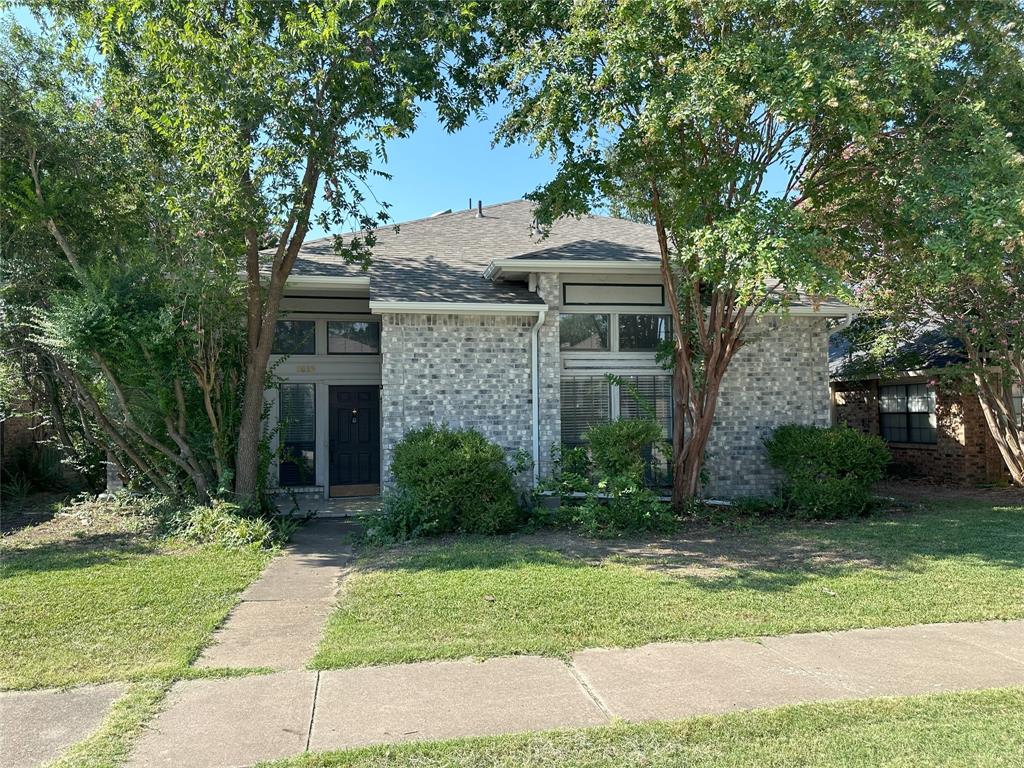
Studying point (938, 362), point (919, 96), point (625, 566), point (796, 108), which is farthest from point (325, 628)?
point (938, 362)

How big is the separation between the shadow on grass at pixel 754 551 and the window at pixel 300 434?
449cm

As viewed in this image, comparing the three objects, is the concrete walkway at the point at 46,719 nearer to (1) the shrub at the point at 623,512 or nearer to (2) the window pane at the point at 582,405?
(1) the shrub at the point at 623,512

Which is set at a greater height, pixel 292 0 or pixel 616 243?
pixel 292 0

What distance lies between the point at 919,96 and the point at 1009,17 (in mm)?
1196

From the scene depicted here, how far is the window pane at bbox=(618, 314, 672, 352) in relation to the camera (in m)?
11.8

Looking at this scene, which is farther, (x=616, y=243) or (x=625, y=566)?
(x=616, y=243)

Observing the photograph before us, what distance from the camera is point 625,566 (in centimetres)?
761

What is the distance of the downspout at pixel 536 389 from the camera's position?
11.1 meters

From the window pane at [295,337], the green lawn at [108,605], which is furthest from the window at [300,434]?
the green lawn at [108,605]

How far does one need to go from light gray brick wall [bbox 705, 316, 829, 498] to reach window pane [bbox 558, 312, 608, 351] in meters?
2.15

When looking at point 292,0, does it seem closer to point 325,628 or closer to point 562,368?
point 562,368

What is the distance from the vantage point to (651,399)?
11.8 meters

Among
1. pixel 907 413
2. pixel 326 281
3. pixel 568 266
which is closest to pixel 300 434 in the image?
pixel 326 281

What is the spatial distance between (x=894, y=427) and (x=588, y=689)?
15490 mm
